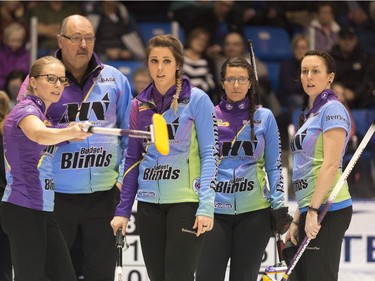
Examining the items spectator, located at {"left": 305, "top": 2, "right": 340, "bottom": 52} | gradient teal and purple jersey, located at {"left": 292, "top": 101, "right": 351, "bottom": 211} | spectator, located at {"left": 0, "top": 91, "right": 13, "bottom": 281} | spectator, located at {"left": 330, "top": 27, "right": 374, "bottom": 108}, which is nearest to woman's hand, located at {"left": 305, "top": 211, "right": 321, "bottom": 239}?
gradient teal and purple jersey, located at {"left": 292, "top": 101, "right": 351, "bottom": 211}

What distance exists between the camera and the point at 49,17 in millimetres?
10414

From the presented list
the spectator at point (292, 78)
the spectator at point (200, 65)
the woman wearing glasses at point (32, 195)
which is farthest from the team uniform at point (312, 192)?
the spectator at point (292, 78)

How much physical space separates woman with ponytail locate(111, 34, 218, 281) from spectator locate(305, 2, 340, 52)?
5.32m

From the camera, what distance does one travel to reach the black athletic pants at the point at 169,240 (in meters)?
4.88

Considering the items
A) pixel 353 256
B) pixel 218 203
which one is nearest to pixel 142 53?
pixel 353 256

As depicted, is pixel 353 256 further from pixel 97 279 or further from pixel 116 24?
pixel 116 24

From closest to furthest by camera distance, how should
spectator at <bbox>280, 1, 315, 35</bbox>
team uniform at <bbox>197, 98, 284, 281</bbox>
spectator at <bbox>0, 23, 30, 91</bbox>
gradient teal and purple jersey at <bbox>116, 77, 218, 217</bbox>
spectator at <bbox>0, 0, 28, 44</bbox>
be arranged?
gradient teal and purple jersey at <bbox>116, 77, 218, 217</bbox>
team uniform at <bbox>197, 98, 284, 281</bbox>
spectator at <bbox>0, 23, 30, 91</bbox>
spectator at <bbox>0, 0, 28, 44</bbox>
spectator at <bbox>280, 1, 315, 35</bbox>

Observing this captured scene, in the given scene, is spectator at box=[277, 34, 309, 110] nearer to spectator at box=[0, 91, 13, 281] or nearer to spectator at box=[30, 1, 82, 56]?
spectator at box=[30, 1, 82, 56]

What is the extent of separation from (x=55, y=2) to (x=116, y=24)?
755 mm

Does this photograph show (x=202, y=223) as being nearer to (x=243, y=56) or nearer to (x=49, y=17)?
(x=243, y=56)

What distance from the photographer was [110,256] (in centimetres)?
556

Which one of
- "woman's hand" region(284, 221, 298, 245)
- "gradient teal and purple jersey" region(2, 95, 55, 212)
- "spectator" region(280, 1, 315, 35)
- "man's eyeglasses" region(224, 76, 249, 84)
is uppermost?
"spectator" region(280, 1, 315, 35)

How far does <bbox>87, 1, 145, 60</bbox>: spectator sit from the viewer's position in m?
10.3

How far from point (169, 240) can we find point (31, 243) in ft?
2.34
